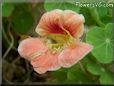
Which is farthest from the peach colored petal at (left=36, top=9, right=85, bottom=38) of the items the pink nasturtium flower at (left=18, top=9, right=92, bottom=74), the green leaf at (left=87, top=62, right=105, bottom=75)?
the green leaf at (left=87, top=62, right=105, bottom=75)

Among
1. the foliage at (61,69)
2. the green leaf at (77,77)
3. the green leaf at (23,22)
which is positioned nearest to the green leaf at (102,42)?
the foliage at (61,69)

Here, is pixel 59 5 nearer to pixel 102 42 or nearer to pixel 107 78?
pixel 102 42

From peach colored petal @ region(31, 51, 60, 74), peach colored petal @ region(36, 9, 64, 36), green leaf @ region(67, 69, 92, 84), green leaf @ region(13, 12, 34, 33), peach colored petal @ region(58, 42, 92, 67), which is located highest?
peach colored petal @ region(36, 9, 64, 36)

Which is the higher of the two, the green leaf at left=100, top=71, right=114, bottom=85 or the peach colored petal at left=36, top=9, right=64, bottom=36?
the peach colored petal at left=36, top=9, right=64, bottom=36

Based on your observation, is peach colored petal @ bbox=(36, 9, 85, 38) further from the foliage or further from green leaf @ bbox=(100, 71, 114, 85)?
green leaf @ bbox=(100, 71, 114, 85)

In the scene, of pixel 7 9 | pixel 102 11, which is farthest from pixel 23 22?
pixel 102 11
